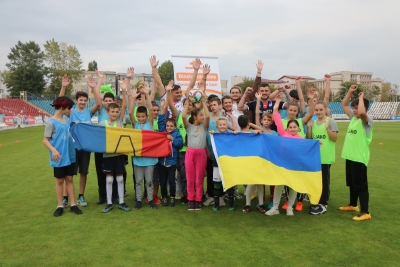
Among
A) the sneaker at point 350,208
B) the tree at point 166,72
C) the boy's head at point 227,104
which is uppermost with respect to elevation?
the tree at point 166,72

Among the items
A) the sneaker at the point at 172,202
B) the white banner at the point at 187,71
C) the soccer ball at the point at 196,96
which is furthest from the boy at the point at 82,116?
the white banner at the point at 187,71

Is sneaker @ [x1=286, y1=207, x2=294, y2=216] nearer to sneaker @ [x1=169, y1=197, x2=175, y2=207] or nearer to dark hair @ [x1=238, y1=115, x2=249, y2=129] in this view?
dark hair @ [x1=238, y1=115, x2=249, y2=129]

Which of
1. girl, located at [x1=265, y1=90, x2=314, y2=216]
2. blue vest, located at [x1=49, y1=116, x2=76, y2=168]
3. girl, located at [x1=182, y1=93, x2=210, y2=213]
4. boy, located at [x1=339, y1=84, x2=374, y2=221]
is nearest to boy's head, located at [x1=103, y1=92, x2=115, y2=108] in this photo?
blue vest, located at [x1=49, y1=116, x2=76, y2=168]

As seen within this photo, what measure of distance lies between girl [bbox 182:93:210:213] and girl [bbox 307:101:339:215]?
1.89m

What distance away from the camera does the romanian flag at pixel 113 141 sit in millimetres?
5707

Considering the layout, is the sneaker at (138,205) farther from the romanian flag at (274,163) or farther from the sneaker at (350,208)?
the sneaker at (350,208)

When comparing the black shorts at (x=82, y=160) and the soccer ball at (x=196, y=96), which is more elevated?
the soccer ball at (x=196, y=96)

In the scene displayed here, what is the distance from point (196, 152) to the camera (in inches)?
221

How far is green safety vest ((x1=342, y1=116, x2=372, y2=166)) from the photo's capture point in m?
5.21

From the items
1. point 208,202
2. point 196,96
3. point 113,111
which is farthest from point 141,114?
point 208,202

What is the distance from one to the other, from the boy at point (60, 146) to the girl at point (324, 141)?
4070 millimetres

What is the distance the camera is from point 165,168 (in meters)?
5.94

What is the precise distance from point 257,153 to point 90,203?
3.21 m

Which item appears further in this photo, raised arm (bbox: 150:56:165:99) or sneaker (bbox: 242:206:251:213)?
raised arm (bbox: 150:56:165:99)
